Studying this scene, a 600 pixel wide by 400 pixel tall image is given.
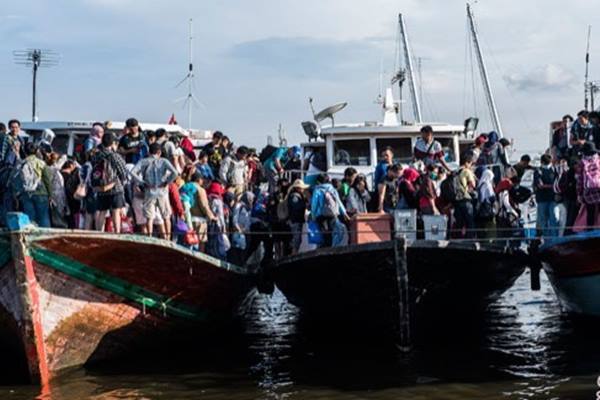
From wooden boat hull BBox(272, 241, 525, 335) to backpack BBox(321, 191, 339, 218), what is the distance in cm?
71

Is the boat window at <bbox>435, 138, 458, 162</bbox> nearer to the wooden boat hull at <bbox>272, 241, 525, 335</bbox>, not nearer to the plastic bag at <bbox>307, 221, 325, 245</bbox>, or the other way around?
the wooden boat hull at <bbox>272, 241, 525, 335</bbox>

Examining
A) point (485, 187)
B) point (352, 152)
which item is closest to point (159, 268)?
point (485, 187)

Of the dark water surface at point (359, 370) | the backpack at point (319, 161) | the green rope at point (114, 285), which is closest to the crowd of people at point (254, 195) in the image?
the green rope at point (114, 285)

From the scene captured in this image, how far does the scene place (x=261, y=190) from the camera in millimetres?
15805

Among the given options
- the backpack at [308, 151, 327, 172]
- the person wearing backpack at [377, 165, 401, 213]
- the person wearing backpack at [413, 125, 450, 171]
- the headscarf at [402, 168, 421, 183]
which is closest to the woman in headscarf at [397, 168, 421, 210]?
the headscarf at [402, 168, 421, 183]

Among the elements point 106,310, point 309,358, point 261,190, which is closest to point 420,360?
point 309,358

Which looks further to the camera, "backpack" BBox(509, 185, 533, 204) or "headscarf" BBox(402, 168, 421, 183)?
"backpack" BBox(509, 185, 533, 204)

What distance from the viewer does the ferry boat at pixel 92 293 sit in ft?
33.1

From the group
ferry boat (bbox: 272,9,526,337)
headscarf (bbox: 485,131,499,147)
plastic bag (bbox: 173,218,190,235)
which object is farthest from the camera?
headscarf (bbox: 485,131,499,147)

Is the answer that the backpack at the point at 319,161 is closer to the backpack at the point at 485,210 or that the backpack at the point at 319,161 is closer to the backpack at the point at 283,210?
the backpack at the point at 283,210

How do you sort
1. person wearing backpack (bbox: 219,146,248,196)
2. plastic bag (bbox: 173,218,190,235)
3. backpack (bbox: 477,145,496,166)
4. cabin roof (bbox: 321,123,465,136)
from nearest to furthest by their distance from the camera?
Result: plastic bag (bbox: 173,218,190,235) → person wearing backpack (bbox: 219,146,248,196) → backpack (bbox: 477,145,496,166) → cabin roof (bbox: 321,123,465,136)

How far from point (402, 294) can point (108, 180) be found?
4.12 m

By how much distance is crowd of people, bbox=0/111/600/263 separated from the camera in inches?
465

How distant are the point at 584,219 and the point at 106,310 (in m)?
6.69
